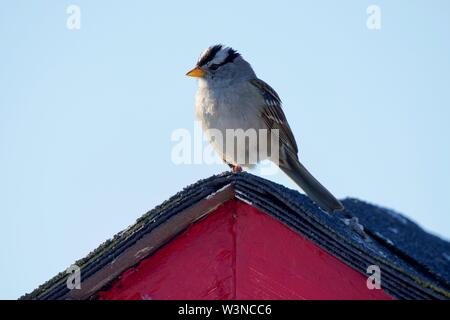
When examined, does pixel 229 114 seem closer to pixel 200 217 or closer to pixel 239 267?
pixel 200 217

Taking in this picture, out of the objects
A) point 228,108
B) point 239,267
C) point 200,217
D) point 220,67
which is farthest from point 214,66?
point 239,267

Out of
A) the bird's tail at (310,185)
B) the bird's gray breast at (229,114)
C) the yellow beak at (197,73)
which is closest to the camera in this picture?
the bird's tail at (310,185)

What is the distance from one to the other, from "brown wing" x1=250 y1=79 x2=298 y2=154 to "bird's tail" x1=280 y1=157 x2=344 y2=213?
147 millimetres

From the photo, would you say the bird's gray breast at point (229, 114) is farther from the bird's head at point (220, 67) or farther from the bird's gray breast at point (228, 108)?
the bird's head at point (220, 67)

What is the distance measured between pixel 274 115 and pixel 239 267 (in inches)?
107

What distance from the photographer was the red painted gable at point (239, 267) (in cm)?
512

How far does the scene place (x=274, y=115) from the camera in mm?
7703

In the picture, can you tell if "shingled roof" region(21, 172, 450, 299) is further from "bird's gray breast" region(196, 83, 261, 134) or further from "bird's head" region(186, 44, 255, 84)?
"bird's head" region(186, 44, 255, 84)

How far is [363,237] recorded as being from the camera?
6.16 metres

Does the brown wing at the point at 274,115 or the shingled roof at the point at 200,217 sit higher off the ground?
the brown wing at the point at 274,115

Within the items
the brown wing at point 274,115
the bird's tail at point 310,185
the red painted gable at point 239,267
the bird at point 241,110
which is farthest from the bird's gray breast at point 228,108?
the red painted gable at point 239,267
